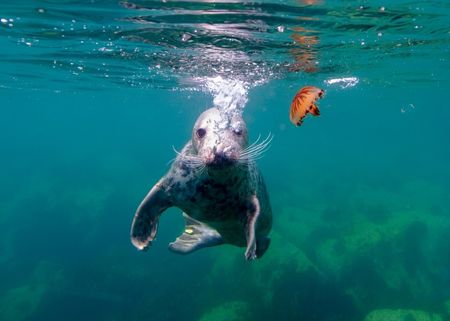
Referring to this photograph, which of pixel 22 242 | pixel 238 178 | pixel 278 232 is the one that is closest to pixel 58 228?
pixel 22 242

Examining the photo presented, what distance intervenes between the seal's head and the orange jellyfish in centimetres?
87

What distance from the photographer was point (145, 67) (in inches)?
673

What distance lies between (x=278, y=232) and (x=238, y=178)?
13969 millimetres

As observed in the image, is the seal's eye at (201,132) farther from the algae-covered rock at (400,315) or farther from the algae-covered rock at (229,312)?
the algae-covered rock at (400,315)

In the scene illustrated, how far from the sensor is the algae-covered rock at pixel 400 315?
12.6m

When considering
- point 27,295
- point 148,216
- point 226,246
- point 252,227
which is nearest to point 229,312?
point 226,246

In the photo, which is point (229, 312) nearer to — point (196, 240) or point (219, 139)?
point (196, 240)

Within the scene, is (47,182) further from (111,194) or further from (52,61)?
(52,61)

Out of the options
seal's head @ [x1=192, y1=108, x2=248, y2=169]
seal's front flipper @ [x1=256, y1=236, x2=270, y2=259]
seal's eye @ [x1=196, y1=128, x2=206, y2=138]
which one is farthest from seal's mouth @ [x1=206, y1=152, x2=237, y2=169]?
seal's front flipper @ [x1=256, y1=236, x2=270, y2=259]

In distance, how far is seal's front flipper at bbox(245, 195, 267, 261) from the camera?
4840mm

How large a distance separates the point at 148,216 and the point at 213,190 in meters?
1.15

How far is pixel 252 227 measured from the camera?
17.1 ft

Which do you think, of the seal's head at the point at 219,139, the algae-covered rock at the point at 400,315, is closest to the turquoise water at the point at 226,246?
the algae-covered rock at the point at 400,315

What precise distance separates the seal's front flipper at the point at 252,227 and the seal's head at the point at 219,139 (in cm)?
83
